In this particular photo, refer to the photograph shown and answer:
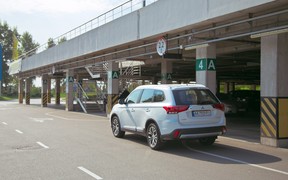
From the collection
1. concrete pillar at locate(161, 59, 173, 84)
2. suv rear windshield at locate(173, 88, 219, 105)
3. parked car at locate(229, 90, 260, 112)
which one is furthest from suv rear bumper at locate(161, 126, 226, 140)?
parked car at locate(229, 90, 260, 112)

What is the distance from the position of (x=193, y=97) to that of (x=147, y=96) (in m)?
1.61

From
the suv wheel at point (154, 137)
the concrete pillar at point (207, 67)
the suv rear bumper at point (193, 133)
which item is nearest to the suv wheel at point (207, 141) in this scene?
the suv rear bumper at point (193, 133)

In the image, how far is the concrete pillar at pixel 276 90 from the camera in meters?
11.2

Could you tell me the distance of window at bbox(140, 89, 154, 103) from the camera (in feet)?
36.4

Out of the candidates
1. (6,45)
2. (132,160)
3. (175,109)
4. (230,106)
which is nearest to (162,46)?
(175,109)

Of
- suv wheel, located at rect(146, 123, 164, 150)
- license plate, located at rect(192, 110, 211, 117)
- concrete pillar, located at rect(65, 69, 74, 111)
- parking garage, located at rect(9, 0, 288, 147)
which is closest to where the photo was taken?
license plate, located at rect(192, 110, 211, 117)

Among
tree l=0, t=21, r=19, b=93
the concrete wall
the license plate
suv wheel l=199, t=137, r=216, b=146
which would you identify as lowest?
suv wheel l=199, t=137, r=216, b=146

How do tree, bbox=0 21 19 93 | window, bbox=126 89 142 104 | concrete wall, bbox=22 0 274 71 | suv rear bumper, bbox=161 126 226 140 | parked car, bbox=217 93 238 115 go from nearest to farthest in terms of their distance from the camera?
1. suv rear bumper, bbox=161 126 226 140
2. window, bbox=126 89 142 104
3. concrete wall, bbox=22 0 274 71
4. parked car, bbox=217 93 238 115
5. tree, bbox=0 21 19 93

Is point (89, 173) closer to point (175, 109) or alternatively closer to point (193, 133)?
point (175, 109)

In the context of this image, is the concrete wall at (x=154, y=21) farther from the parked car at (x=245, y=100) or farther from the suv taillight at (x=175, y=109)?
the parked car at (x=245, y=100)

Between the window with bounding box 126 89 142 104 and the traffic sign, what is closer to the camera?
the window with bounding box 126 89 142 104

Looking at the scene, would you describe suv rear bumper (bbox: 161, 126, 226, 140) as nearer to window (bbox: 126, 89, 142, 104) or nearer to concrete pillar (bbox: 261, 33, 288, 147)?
concrete pillar (bbox: 261, 33, 288, 147)

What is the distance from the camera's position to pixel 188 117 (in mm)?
9945

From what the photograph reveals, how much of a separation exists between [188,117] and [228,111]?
15.8 meters
